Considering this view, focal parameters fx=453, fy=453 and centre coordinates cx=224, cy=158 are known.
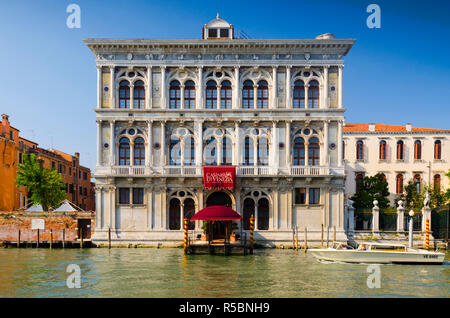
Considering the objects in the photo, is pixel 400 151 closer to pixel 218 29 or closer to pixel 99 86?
pixel 218 29

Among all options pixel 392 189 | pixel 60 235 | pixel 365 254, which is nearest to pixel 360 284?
pixel 365 254

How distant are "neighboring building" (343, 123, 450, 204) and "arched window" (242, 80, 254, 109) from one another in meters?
17.0

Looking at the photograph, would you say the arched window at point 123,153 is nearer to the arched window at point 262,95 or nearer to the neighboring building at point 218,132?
the neighboring building at point 218,132

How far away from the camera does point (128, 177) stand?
29891mm

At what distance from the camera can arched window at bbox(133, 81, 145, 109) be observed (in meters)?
30.7

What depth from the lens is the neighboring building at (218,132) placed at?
29938 millimetres

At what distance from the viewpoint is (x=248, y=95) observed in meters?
30.6

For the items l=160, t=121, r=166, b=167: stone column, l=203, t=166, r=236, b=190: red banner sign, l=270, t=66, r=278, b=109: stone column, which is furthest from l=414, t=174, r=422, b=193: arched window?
l=160, t=121, r=166, b=167: stone column

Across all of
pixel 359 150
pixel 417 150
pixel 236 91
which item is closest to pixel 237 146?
pixel 236 91

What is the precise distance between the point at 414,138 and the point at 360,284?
29.2 m

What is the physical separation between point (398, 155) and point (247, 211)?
2054cm

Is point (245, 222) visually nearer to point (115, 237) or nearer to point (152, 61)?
point (115, 237)

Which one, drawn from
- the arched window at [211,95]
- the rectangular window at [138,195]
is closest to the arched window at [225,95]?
the arched window at [211,95]

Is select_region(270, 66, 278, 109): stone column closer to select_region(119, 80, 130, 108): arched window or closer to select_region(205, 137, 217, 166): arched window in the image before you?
select_region(205, 137, 217, 166): arched window
